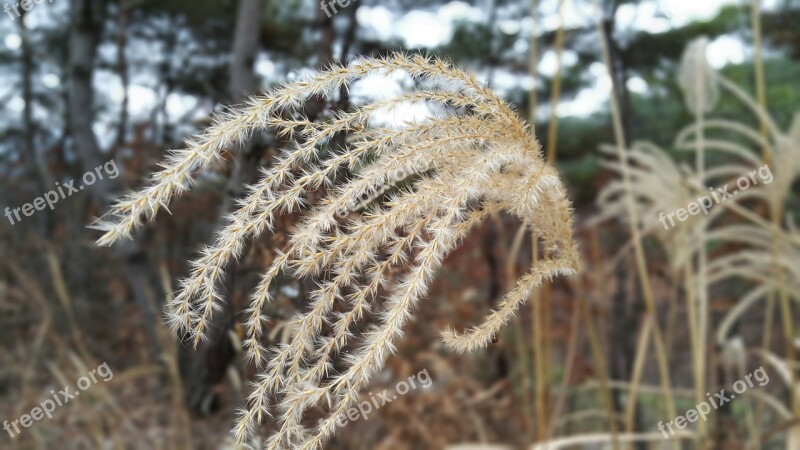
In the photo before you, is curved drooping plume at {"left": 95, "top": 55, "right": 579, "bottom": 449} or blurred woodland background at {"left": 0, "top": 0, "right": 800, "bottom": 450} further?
blurred woodland background at {"left": 0, "top": 0, "right": 800, "bottom": 450}

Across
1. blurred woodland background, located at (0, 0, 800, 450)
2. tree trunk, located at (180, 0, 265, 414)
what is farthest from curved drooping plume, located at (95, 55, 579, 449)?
blurred woodland background, located at (0, 0, 800, 450)

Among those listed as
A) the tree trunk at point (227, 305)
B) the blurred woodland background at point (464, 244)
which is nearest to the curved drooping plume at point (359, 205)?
the tree trunk at point (227, 305)

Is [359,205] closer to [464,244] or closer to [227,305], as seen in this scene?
[227,305]

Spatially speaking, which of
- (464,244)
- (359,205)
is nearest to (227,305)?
(359,205)

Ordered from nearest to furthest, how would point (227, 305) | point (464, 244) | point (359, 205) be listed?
1. point (359, 205)
2. point (227, 305)
3. point (464, 244)

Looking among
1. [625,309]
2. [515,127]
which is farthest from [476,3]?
[515,127]

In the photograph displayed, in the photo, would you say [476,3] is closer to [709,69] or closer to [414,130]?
[709,69]

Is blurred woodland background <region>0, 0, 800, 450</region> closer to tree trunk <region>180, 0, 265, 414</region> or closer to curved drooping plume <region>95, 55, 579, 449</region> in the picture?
tree trunk <region>180, 0, 265, 414</region>

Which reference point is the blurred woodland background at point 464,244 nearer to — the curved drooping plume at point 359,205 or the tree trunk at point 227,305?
the tree trunk at point 227,305
